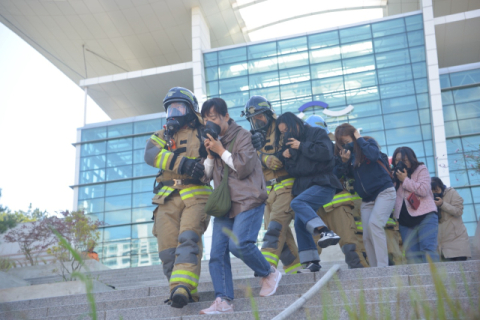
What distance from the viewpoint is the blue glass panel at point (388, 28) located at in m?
23.2

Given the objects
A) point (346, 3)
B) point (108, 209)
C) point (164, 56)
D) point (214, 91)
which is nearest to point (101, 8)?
point (164, 56)

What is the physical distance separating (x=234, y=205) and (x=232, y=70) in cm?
2103

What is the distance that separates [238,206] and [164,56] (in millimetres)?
27156

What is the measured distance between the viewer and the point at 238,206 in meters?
4.36

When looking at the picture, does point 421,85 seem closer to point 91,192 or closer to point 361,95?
point 361,95

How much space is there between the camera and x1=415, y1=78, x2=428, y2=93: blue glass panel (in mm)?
22281

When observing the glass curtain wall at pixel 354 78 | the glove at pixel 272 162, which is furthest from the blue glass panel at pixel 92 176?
the glove at pixel 272 162

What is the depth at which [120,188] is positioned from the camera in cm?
2420

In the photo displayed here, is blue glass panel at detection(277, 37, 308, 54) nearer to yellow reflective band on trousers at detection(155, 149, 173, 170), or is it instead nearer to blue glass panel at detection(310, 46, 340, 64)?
blue glass panel at detection(310, 46, 340, 64)

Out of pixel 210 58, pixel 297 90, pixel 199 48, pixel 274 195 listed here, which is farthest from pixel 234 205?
pixel 199 48

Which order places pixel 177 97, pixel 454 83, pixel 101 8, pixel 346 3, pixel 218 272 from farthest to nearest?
1. pixel 346 3
2. pixel 101 8
3. pixel 454 83
4. pixel 177 97
5. pixel 218 272

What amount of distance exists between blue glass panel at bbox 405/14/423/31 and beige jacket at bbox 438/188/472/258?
17638mm

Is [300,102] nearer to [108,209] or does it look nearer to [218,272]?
[108,209]

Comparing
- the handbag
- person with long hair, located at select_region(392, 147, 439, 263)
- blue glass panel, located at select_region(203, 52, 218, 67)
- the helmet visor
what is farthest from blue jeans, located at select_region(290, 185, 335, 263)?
blue glass panel, located at select_region(203, 52, 218, 67)
